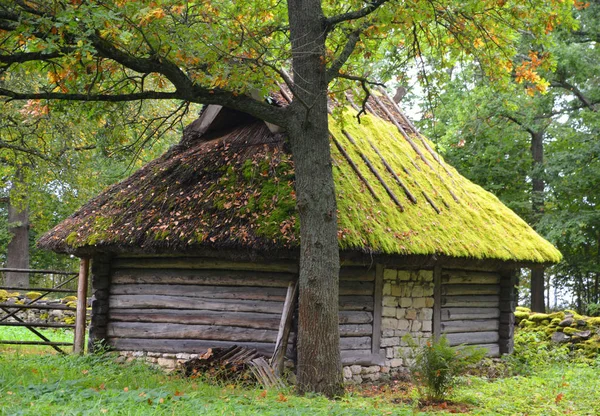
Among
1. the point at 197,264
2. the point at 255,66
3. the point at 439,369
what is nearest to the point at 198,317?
the point at 197,264

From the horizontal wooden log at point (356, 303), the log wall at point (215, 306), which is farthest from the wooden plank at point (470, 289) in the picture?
the log wall at point (215, 306)

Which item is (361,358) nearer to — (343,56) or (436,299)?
(436,299)

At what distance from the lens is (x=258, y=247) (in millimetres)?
8484

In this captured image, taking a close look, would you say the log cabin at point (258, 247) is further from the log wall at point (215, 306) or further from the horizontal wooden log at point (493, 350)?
the horizontal wooden log at point (493, 350)

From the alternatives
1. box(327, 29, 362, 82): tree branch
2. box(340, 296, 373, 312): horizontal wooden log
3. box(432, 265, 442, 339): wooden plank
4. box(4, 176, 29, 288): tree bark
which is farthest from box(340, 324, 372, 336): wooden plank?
box(4, 176, 29, 288): tree bark

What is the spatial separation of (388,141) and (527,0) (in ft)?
13.7

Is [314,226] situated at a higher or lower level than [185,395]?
higher

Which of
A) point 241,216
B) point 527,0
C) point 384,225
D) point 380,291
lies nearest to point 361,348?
point 380,291

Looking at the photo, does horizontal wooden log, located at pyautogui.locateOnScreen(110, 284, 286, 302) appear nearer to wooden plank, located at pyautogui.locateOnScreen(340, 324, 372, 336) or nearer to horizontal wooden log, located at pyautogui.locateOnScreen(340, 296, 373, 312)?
horizontal wooden log, located at pyautogui.locateOnScreen(340, 296, 373, 312)

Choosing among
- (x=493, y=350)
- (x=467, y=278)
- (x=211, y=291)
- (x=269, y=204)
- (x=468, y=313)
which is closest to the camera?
(x=269, y=204)

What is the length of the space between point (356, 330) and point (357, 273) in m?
0.86

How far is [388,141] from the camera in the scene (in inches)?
496

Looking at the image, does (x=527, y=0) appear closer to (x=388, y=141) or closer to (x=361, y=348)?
(x=388, y=141)

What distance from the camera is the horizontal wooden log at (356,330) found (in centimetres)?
961
